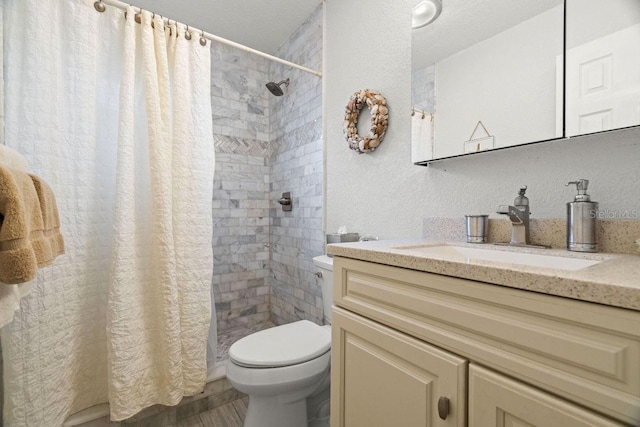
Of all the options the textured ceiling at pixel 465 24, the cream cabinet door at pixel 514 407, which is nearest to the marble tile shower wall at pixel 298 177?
the textured ceiling at pixel 465 24

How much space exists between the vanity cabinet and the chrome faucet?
48cm

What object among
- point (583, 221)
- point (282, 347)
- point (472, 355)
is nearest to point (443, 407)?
point (472, 355)

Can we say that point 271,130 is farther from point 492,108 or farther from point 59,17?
point 492,108

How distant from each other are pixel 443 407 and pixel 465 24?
133 centimetres

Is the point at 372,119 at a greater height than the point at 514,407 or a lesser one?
greater

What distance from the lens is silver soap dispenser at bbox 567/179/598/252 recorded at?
0.78 metres

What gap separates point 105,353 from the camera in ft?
4.56

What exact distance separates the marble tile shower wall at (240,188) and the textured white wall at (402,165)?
3.05 feet

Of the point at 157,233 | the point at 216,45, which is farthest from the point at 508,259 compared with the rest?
the point at 216,45

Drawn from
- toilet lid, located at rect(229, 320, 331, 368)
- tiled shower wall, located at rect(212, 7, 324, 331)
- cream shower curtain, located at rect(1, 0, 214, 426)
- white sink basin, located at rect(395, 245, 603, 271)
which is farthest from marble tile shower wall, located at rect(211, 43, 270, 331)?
white sink basin, located at rect(395, 245, 603, 271)

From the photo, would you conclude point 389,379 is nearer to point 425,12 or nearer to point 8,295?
point 8,295

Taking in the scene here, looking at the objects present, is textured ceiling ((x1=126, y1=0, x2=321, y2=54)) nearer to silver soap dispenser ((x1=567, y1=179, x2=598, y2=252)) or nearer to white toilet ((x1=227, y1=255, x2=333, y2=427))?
silver soap dispenser ((x1=567, y1=179, x2=598, y2=252))

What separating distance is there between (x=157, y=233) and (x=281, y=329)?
794 mm

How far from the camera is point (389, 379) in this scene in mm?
755
